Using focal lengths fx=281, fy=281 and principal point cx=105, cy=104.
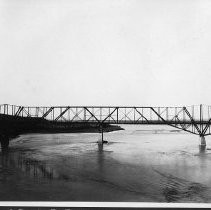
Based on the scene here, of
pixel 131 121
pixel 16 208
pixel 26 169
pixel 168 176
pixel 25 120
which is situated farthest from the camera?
pixel 131 121

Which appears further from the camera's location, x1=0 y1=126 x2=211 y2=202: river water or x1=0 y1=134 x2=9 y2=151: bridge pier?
x1=0 y1=134 x2=9 y2=151: bridge pier

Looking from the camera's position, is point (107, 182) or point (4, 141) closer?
point (107, 182)

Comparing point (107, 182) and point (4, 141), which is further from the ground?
point (4, 141)

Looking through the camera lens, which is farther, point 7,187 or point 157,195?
point 7,187

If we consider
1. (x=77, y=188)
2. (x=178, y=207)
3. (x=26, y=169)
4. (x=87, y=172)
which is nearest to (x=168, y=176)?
(x=87, y=172)

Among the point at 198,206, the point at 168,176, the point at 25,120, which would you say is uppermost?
the point at 25,120

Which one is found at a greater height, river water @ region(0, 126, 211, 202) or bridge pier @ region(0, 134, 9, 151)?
bridge pier @ region(0, 134, 9, 151)

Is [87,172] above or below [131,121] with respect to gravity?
below

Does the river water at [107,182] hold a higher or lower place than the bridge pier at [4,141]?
lower

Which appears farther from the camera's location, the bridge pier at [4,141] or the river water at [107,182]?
the bridge pier at [4,141]

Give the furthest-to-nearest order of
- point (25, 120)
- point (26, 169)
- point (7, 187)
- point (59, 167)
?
point (25, 120)
point (59, 167)
point (26, 169)
point (7, 187)

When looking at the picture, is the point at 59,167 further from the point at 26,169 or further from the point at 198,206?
the point at 198,206
